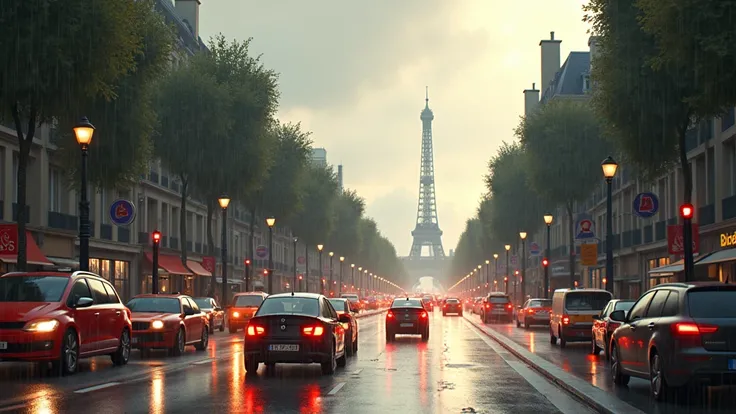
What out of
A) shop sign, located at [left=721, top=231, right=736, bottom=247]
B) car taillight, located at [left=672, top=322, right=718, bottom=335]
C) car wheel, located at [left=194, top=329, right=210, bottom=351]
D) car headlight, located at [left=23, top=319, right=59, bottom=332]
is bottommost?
car wheel, located at [left=194, top=329, right=210, bottom=351]

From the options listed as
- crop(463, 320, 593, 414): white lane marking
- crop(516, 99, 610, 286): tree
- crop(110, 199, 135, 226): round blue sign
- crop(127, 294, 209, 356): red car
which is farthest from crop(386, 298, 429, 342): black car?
crop(516, 99, 610, 286): tree

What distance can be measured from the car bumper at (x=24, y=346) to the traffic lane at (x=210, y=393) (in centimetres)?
180

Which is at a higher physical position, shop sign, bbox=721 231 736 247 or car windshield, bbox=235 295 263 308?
shop sign, bbox=721 231 736 247

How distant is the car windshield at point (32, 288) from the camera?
772 inches

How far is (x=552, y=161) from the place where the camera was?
58031 mm

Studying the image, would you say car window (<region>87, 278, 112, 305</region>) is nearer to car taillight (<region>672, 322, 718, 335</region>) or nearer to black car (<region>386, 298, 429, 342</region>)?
car taillight (<region>672, 322, 718, 335</region>)

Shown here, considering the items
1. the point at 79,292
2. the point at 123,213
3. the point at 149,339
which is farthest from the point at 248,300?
the point at 79,292

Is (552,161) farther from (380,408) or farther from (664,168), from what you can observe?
(380,408)

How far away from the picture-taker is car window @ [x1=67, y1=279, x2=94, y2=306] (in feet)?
65.0

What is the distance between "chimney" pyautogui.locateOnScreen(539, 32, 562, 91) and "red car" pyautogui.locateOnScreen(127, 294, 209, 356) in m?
77.6

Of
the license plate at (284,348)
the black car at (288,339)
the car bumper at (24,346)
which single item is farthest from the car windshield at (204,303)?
the car bumper at (24,346)

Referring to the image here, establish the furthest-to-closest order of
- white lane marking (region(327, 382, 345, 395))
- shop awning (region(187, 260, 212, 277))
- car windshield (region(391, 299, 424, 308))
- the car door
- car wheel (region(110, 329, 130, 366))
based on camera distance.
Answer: shop awning (region(187, 260, 212, 277)) < car windshield (region(391, 299, 424, 308)) < car wheel (region(110, 329, 130, 366)) < the car door < white lane marking (region(327, 382, 345, 395))

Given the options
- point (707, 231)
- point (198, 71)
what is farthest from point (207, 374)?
point (198, 71)

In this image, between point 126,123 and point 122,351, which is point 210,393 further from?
point 126,123
